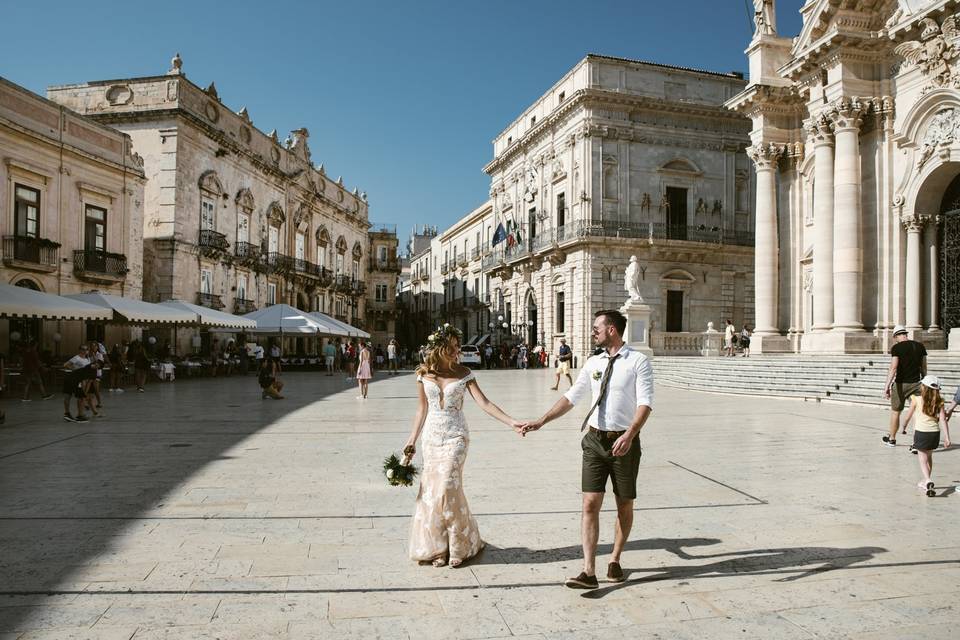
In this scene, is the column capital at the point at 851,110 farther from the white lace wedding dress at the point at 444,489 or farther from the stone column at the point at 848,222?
the white lace wedding dress at the point at 444,489

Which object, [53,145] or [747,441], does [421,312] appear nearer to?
[53,145]

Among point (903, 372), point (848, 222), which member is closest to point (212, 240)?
point (848, 222)

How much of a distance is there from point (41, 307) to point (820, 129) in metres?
19.9

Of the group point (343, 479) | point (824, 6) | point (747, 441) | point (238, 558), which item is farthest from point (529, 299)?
point (238, 558)

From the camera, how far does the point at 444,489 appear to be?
4.62m

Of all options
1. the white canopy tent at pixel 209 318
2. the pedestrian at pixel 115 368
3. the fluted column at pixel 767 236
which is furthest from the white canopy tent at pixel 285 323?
the fluted column at pixel 767 236

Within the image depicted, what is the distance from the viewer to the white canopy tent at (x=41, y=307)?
1557cm

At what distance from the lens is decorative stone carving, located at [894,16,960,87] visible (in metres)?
16.8

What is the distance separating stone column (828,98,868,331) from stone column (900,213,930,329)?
111cm

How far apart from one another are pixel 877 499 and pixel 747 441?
3461mm

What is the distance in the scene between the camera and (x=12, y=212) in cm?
2127

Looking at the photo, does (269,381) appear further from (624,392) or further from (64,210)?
(624,392)

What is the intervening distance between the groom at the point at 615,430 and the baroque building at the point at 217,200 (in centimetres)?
2840

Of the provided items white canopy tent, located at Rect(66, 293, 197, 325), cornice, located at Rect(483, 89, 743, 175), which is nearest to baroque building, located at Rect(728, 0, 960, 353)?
cornice, located at Rect(483, 89, 743, 175)
